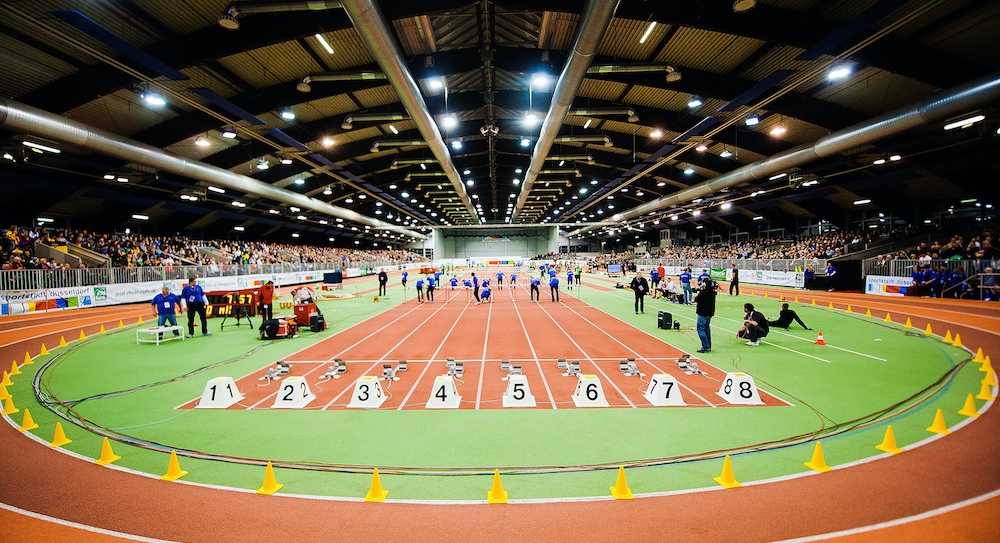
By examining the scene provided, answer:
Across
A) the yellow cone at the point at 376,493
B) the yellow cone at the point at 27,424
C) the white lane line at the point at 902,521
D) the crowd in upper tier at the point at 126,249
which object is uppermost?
the crowd in upper tier at the point at 126,249

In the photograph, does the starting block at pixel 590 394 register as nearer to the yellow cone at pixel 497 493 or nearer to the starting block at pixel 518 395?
the starting block at pixel 518 395

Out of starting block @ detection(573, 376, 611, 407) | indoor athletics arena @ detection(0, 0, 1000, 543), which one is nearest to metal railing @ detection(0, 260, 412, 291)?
indoor athletics arena @ detection(0, 0, 1000, 543)

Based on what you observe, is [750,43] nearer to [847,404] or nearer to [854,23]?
[854,23]

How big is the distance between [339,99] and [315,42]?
585 cm

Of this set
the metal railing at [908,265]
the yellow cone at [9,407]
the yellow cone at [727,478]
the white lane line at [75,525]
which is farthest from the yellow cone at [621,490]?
the metal railing at [908,265]

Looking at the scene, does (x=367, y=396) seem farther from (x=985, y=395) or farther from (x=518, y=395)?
(x=985, y=395)

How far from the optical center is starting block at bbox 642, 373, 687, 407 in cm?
672

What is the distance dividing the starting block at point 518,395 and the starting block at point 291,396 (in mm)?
3388

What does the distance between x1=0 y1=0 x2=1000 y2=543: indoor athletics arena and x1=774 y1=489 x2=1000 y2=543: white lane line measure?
0.11 ft

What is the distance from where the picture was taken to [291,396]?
6.85 metres

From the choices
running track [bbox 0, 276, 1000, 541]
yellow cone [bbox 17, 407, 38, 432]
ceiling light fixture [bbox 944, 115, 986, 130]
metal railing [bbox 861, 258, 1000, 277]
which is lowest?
running track [bbox 0, 276, 1000, 541]

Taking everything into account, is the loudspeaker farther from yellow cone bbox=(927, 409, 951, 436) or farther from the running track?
the running track

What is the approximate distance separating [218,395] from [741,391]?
28.6ft

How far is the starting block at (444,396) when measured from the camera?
6730 millimetres
